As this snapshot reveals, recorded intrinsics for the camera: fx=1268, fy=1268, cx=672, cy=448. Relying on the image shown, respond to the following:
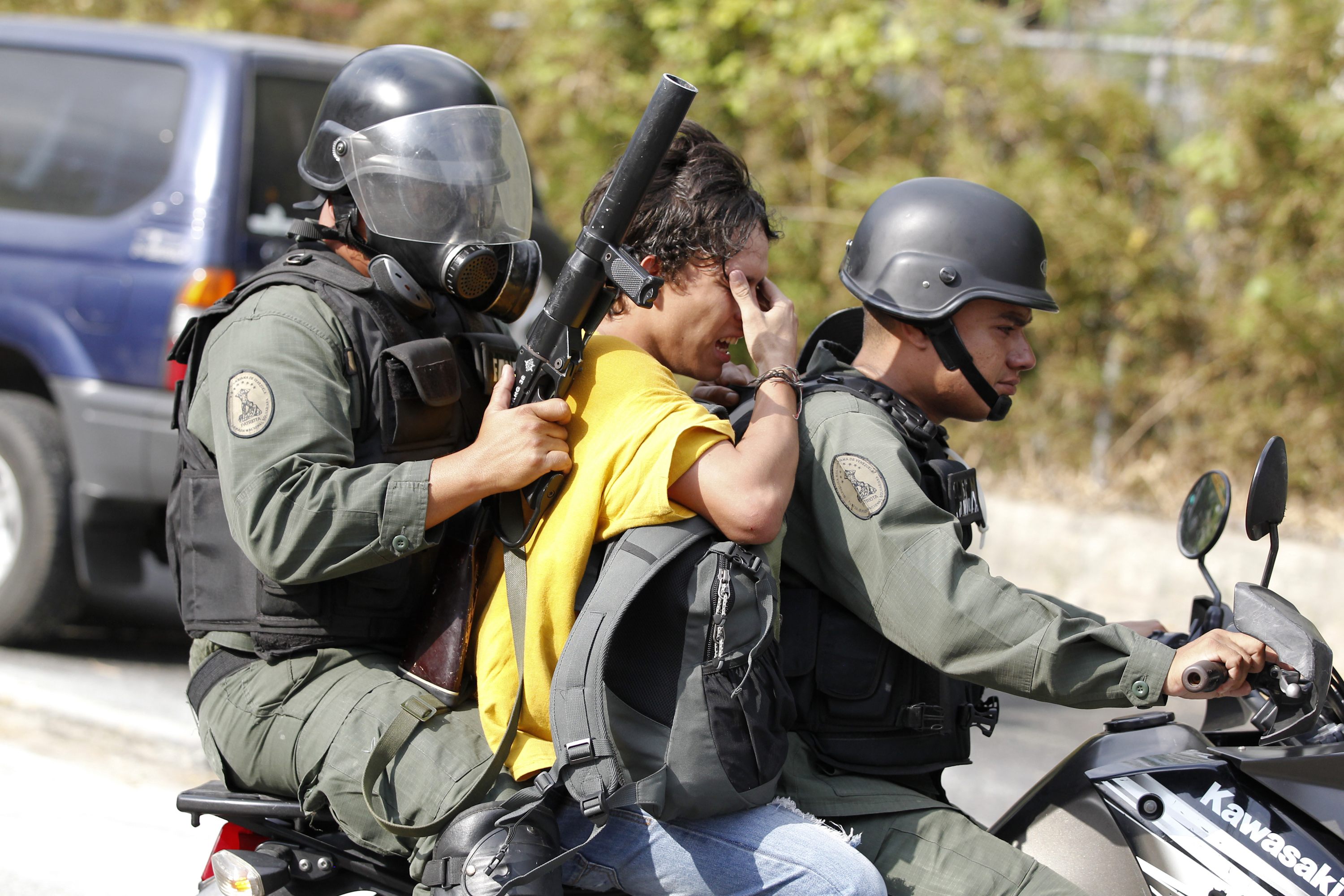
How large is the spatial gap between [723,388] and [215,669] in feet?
3.46

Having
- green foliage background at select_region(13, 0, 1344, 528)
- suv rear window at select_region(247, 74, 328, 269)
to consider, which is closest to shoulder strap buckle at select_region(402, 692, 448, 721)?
suv rear window at select_region(247, 74, 328, 269)

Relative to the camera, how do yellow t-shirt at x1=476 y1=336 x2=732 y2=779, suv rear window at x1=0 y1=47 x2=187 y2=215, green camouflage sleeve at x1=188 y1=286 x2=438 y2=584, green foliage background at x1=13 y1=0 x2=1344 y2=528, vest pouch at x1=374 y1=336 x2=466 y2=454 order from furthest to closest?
A: green foliage background at x1=13 y1=0 x2=1344 y2=528 → suv rear window at x1=0 y1=47 x2=187 y2=215 → vest pouch at x1=374 y1=336 x2=466 y2=454 → green camouflage sleeve at x1=188 y1=286 x2=438 y2=584 → yellow t-shirt at x1=476 y1=336 x2=732 y2=779

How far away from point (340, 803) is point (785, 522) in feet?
2.84

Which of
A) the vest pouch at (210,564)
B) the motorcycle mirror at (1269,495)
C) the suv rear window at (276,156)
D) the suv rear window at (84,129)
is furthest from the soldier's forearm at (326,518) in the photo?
the suv rear window at (84,129)

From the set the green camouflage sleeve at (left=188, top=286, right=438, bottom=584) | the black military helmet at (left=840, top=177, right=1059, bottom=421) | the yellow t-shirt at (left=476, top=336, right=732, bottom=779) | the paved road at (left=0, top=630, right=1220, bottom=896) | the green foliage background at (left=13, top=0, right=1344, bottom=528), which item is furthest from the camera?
the green foliage background at (left=13, top=0, right=1344, bottom=528)

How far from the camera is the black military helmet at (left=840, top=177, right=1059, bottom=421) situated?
2.31 m

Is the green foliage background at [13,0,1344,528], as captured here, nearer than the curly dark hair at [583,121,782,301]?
No

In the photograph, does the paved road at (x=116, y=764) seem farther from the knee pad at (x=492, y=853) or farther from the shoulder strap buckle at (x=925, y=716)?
the knee pad at (x=492, y=853)

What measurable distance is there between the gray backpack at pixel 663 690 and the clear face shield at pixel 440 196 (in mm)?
686

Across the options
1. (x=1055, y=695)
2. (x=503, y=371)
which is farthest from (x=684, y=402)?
(x=1055, y=695)

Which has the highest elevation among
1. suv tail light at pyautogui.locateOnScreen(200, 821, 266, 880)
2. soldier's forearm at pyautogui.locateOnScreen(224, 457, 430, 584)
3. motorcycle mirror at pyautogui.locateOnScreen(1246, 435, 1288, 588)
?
motorcycle mirror at pyautogui.locateOnScreen(1246, 435, 1288, 588)

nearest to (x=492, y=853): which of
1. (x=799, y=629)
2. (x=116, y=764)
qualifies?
(x=799, y=629)

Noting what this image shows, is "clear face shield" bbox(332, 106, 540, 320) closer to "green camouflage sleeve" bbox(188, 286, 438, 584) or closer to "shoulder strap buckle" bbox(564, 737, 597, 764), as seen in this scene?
"green camouflage sleeve" bbox(188, 286, 438, 584)

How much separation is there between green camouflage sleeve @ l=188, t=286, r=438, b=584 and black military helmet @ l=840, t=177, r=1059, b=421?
3.06 ft
